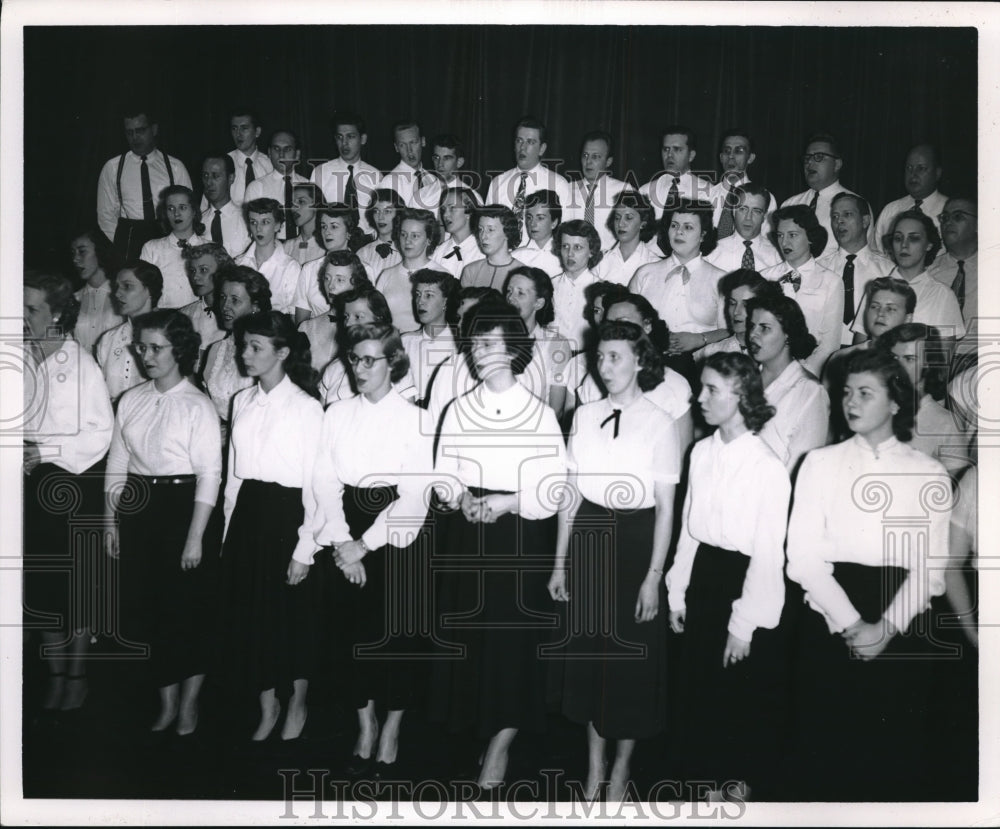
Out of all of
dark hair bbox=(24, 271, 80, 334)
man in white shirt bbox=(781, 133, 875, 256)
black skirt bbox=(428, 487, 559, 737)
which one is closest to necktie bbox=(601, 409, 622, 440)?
black skirt bbox=(428, 487, 559, 737)

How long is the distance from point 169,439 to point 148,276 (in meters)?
0.65

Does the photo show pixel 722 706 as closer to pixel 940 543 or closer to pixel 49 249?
pixel 940 543

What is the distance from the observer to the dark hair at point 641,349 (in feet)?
12.0

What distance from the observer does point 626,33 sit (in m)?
3.76

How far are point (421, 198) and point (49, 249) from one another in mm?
1453

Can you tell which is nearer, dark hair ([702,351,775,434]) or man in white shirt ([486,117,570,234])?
dark hair ([702,351,775,434])

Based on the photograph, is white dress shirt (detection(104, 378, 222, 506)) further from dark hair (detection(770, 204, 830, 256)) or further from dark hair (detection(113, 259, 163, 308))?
dark hair (detection(770, 204, 830, 256))

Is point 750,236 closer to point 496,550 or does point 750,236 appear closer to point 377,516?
point 496,550

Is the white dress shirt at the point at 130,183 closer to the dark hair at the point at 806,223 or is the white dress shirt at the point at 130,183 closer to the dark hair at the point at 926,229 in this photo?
the dark hair at the point at 806,223

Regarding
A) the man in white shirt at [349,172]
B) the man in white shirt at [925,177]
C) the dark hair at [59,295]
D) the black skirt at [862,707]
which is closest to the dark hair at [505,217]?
the man in white shirt at [349,172]

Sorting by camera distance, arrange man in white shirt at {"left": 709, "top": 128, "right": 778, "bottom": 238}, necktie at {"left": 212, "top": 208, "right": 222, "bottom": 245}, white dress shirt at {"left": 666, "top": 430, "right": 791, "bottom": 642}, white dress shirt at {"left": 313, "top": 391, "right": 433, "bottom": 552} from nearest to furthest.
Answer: white dress shirt at {"left": 666, "top": 430, "right": 791, "bottom": 642}
white dress shirt at {"left": 313, "top": 391, "right": 433, "bottom": 552}
man in white shirt at {"left": 709, "top": 128, "right": 778, "bottom": 238}
necktie at {"left": 212, "top": 208, "right": 222, "bottom": 245}

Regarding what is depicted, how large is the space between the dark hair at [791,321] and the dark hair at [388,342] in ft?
4.28

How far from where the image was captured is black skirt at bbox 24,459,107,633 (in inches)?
150

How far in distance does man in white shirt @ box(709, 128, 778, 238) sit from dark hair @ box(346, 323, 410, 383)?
4.23 feet
